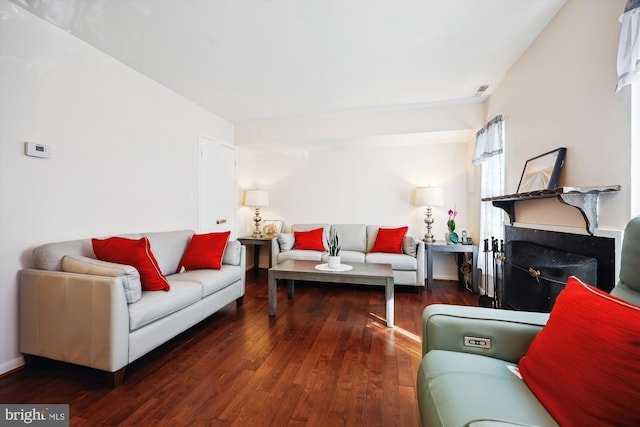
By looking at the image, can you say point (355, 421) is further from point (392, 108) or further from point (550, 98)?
point (392, 108)

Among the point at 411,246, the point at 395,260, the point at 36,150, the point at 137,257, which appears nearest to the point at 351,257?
the point at 395,260

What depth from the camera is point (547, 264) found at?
1792 millimetres

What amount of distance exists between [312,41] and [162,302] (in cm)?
231

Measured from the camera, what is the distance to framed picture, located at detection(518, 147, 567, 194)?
6.10ft

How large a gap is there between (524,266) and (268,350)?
81.4 inches

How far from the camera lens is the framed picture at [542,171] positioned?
1.86 metres

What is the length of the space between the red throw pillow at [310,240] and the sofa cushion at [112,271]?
8.14 ft

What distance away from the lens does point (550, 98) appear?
2.01 meters

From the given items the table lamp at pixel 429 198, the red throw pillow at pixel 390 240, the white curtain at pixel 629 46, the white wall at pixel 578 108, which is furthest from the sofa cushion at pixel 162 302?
the table lamp at pixel 429 198

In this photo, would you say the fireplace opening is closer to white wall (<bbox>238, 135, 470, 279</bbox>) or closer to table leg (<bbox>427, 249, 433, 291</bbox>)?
table leg (<bbox>427, 249, 433, 291</bbox>)

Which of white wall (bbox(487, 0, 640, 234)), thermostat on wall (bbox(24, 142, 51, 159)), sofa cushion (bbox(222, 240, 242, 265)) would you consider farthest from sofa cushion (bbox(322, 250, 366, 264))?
thermostat on wall (bbox(24, 142, 51, 159))

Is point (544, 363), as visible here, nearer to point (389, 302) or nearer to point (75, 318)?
point (389, 302)

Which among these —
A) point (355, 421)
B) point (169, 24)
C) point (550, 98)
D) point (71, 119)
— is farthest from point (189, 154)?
point (550, 98)

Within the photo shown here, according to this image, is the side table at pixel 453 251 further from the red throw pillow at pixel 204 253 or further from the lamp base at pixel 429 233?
the red throw pillow at pixel 204 253
